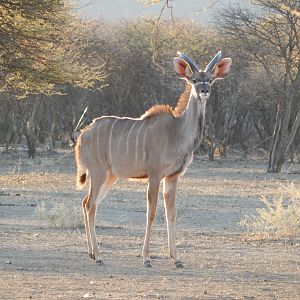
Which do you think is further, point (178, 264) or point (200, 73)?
point (200, 73)

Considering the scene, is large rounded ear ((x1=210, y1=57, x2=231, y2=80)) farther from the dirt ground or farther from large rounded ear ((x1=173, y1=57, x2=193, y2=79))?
the dirt ground

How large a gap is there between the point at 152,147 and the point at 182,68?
1048mm

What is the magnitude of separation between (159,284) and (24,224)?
6.91 m

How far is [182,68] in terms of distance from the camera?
41.5 feet

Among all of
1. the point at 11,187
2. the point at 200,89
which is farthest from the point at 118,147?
the point at 11,187

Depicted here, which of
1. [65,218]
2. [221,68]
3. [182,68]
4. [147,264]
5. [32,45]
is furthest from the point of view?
[32,45]

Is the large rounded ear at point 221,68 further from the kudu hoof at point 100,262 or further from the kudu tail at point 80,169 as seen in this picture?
the kudu hoof at point 100,262

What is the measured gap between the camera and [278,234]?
15305 mm

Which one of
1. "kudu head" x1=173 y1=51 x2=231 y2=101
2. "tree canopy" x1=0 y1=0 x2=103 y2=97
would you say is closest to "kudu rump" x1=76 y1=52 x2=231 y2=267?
"kudu head" x1=173 y1=51 x2=231 y2=101

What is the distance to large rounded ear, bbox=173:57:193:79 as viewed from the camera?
41.2ft

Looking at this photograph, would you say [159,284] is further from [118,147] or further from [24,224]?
[24,224]

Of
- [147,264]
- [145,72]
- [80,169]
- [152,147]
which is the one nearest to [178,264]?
[147,264]

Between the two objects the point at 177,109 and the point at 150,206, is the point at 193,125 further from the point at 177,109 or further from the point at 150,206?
the point at 150,206

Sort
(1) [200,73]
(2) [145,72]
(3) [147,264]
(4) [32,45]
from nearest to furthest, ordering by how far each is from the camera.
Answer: (3) [147,264] < (1) [200,73] < (4) [32,45] < (2) [145,72]
